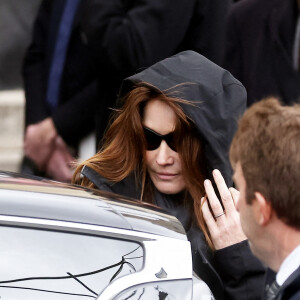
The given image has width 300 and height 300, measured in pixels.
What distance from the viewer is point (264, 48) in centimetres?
505

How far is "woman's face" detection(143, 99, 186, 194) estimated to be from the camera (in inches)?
150

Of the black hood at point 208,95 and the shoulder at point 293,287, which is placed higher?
the shoulder at point 293,287

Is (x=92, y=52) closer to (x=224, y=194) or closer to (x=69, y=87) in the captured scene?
(x=69, y=87)

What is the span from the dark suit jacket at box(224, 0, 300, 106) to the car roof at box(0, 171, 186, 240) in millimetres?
1879

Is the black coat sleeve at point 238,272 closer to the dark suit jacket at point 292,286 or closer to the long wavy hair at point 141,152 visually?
the long wavy hair at point 141,152

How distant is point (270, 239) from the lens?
272 centimetres

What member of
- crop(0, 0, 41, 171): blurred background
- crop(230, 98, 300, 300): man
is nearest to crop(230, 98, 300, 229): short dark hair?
crop(230, 98, 300, 300): man

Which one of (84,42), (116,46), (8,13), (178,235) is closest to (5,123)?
(8,13)

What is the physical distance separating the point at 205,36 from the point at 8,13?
2483mm

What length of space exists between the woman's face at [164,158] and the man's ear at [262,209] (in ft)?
3.50

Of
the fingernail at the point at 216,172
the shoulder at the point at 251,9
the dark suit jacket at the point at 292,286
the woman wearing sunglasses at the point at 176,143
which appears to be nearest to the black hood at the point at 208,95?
the woman wearing sunglasses at the point at 176,143

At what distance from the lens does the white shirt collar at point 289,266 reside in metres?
2.62

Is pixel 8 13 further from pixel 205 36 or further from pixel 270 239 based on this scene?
pixel 270 239

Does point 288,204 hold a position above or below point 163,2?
above
